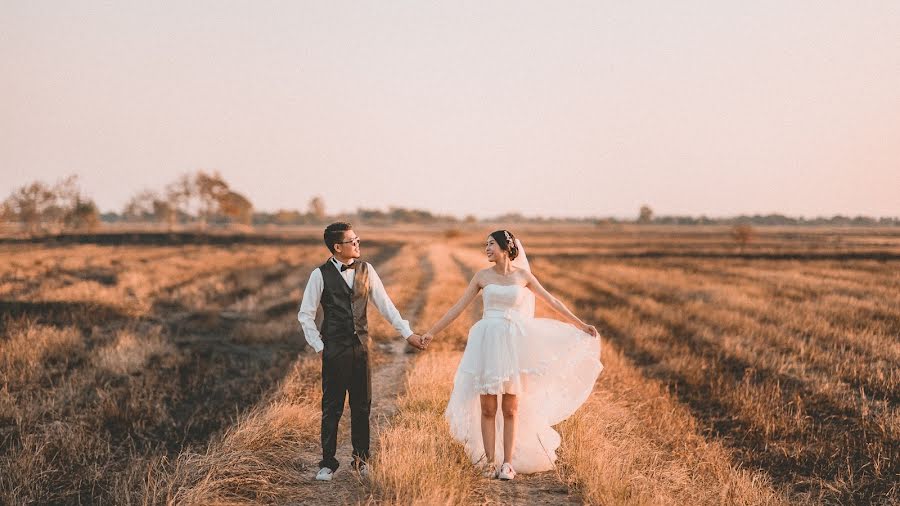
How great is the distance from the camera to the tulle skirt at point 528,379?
5125 mm

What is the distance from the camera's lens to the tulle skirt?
512 cm

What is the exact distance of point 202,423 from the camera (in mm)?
8234

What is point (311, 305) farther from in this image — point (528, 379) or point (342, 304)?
point (528, 379)

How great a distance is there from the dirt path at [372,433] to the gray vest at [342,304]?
1.41m

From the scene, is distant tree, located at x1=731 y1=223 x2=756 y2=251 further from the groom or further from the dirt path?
the groom

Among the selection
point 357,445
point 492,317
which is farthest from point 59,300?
point 492,317

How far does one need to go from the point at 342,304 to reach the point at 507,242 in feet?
5.31

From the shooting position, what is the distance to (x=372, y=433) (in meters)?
6.86

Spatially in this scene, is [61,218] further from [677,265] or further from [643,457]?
[643,457]

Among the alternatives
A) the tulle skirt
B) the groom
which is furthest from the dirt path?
the tulle skirt

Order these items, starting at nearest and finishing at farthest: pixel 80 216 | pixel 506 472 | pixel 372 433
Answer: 1. pixel 506 472
2. pixel 372 433
3. pixel 80 216

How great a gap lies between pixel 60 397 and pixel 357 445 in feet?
20.7

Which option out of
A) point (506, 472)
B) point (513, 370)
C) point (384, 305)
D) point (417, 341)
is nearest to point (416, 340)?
point (417, 341)

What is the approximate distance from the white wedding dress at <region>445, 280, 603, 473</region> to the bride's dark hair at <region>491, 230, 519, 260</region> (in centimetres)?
34
